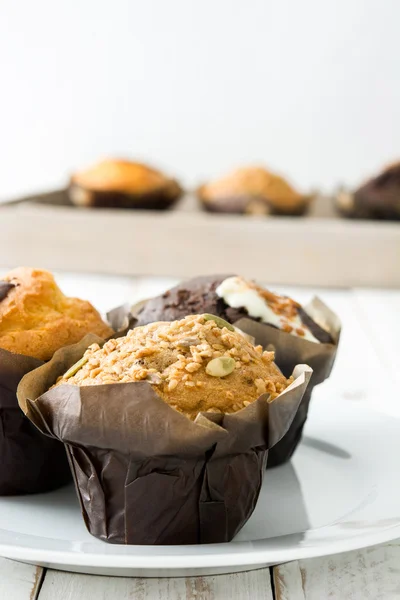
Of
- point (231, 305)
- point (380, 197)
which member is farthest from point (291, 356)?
point (380, 197)

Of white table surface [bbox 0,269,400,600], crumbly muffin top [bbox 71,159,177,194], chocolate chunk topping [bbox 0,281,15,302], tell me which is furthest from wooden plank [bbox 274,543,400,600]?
→ crumbly muffin top [bbox 71,159,177,194]

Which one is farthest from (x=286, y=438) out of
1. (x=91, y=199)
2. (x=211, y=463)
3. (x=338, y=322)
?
(x=91, y=199)

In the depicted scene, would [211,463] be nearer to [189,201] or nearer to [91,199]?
[91,199]

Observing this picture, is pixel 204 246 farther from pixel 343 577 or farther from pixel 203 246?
pixel 343 577

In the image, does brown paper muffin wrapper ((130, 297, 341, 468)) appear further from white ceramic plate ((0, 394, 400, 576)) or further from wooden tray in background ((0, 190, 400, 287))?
wooden tray in background ((0, 190, 400, 287))

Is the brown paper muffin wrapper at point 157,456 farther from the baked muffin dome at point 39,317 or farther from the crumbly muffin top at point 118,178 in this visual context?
the crumbly muffin top at point 118,178

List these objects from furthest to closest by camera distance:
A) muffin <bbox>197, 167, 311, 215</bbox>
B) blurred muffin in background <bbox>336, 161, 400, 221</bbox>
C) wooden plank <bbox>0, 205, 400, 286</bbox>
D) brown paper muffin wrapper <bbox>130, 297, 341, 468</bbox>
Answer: muffin <bbox>197, 167, 311, 215</bbox> < blurred muffin in background <bbox>336, 161, 400, 221</bbox> < wooden plank <bbox>0, 205, 400, 286</bbox> < brown paper muffin wrapper <bbox>130, 297, 341, 468</bbox>
